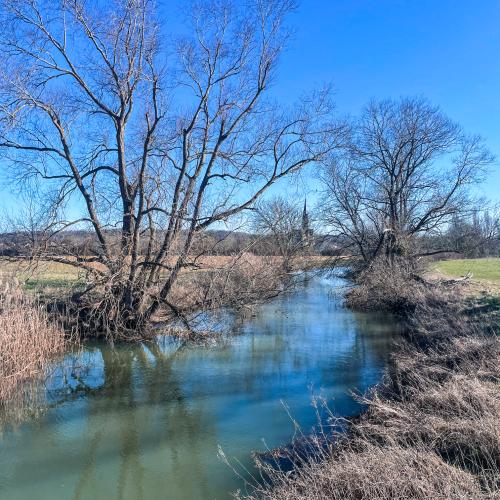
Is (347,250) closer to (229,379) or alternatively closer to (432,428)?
(229,379)

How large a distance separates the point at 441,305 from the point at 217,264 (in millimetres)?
7314

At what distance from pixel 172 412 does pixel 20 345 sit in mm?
3371

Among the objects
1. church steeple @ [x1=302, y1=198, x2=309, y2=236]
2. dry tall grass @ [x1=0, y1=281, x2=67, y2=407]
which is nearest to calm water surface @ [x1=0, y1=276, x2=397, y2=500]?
dry tall grass @ [x1=0, y1=281, x2=67, y2=407]

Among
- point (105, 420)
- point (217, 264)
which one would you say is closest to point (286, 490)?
point (105, 420)

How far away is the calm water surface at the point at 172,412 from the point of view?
557 centimetres

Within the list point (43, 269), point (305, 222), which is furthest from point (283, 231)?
point (43, 269)

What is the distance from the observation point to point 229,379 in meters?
9.62

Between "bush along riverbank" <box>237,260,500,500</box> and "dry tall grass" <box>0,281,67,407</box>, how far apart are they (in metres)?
5.20

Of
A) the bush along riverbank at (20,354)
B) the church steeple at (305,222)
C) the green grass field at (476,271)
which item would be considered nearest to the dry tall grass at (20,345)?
the bush along riverbank at (20,354)

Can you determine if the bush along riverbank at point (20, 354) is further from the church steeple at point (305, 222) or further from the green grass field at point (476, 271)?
the green grass field at point (476, 271)

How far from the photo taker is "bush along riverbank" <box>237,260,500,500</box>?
3789 mm

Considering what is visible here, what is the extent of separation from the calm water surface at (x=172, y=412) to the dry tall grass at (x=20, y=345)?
564mm

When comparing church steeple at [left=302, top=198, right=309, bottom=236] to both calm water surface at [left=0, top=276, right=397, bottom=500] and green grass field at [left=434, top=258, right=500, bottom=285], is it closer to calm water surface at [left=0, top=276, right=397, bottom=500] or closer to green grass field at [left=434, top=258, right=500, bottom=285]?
green grass field at [left=434, top=258, right=500, bottom=285]

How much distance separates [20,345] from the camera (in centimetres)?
880
